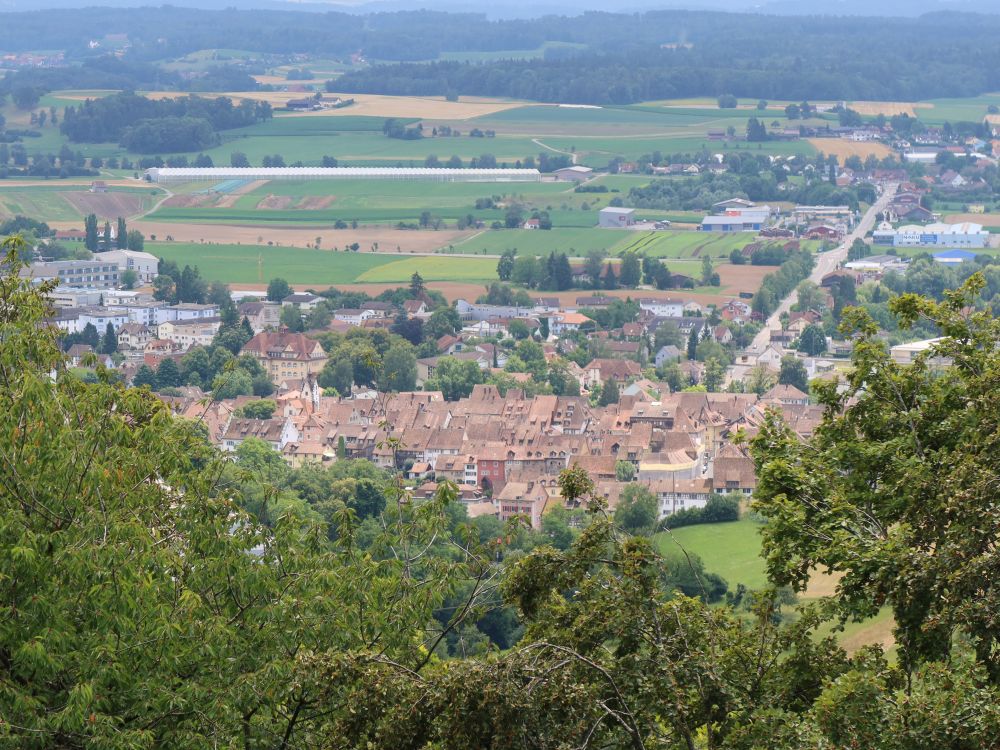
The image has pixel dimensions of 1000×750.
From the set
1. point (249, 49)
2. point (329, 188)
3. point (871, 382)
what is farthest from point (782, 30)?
point (871, 382)

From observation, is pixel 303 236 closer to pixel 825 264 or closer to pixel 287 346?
pixel 825 264

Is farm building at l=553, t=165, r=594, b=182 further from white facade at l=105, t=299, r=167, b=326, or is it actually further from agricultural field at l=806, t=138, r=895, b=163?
white facade at l=105, t=299, r=167, b=326

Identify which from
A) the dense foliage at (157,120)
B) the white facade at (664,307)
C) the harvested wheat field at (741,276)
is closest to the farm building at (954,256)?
the harvested wheat field at (741,276)

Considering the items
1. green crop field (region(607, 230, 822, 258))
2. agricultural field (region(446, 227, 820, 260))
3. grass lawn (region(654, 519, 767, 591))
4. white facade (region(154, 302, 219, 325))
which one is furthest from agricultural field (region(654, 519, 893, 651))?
green crop field (region(607, 230, 822, 258))

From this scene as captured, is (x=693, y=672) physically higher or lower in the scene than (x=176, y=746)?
higher

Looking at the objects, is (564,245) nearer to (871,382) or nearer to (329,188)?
(329,188)

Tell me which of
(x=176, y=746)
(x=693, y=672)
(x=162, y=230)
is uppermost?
(x=693, y=672)

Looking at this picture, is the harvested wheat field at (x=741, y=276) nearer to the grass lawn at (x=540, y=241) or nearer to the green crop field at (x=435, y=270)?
the grass lawn at (x=540, y=241)
